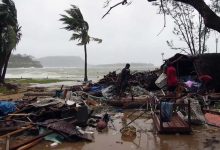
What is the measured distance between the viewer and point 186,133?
35.8 ft

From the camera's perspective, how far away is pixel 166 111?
433 inches

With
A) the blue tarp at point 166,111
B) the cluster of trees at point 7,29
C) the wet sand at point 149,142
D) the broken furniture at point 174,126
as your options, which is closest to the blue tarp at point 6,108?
the wet sand at point 149,142

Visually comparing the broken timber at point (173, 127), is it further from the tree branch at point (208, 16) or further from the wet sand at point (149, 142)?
the tree branch at point (208, 16)

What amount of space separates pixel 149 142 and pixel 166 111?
4.64 feet

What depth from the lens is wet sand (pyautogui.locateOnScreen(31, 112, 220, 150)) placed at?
9523 millimetres

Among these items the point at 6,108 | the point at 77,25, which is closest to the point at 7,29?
the point at 77,25

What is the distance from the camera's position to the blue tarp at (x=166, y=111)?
10802 mm

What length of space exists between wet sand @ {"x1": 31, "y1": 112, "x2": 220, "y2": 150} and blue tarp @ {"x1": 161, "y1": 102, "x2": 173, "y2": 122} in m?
0.55

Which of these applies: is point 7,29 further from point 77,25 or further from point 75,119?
point 75,119

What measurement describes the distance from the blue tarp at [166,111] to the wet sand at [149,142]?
0.55 meters

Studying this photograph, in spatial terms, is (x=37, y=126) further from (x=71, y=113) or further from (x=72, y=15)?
(x=72, y=15)

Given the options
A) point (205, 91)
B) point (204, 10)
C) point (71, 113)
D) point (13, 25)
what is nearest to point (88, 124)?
point (71, 113)

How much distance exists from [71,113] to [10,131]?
2.28m

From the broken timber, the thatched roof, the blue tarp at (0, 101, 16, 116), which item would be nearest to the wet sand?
the broken timber
